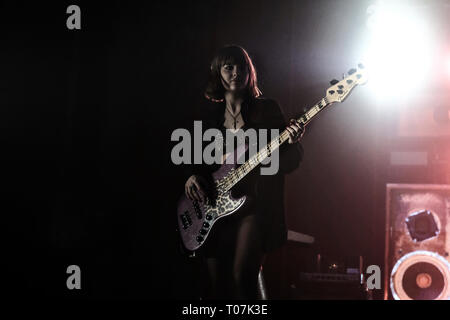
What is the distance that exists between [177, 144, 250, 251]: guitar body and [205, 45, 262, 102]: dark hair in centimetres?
36

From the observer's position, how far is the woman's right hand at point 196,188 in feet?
8.11

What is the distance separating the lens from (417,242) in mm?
2545

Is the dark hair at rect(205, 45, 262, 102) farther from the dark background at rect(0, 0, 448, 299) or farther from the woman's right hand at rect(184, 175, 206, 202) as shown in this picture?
the woman's right hand at rect(184, 175, 206, 202)

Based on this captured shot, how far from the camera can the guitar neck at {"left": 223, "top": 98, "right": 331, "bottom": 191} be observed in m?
2.40

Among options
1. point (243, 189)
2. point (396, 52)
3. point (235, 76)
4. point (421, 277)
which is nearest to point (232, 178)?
point (243, 189)

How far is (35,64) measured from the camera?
3.07m

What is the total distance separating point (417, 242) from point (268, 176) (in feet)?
2.83

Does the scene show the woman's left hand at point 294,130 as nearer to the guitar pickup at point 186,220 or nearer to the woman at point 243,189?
the woman at point 243,189

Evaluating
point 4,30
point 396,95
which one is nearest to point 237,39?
point 396,95

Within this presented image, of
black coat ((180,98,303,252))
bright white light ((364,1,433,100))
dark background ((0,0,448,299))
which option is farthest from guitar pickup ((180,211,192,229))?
bright white light ((364,1,433,100))

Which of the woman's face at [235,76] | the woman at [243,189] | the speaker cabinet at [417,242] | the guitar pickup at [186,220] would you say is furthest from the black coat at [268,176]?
the speaker cabinet at [417,242]

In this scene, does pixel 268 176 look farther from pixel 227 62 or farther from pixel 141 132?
pixel 141 132

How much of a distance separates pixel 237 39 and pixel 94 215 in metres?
1.42
